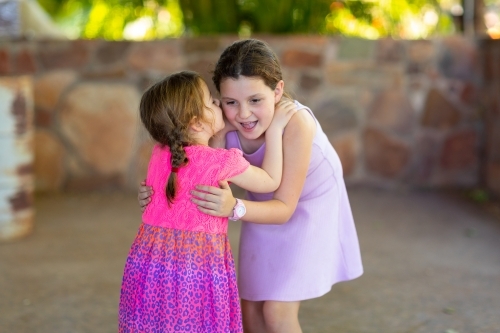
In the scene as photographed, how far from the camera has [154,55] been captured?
4.99 m

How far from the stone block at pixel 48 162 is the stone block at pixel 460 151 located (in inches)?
108

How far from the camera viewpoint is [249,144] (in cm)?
220

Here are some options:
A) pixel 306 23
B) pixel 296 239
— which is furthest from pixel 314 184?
pixel 306 23

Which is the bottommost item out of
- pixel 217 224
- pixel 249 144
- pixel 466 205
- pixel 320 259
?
pixel 466 205

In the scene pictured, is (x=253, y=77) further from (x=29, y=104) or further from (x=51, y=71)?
(x=51, y=71)

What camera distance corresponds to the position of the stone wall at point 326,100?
496 centimetres

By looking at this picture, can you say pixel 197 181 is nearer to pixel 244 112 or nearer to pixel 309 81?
pixel 244 112

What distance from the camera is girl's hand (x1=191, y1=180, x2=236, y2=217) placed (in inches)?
74.7

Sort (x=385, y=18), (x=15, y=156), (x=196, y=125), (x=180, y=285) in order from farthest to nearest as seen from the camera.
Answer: (x=385, y=18) → (x=15, y=156) → (x=196, y=125) → (x=180, y=285)

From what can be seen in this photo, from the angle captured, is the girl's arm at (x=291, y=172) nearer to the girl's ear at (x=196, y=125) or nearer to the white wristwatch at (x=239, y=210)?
the white wristwatch at (x=239, y=210)

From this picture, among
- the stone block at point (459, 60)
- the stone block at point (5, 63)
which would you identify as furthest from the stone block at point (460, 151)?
the stone block at point (5, 63)

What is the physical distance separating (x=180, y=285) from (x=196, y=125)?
1.45ft

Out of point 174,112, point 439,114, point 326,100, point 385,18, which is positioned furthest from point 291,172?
point 385,18

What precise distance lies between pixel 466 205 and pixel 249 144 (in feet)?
9.60
